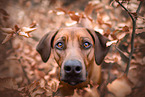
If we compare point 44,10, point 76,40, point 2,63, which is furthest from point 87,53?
point 44,10

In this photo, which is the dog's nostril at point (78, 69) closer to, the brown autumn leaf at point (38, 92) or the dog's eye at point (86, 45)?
the dog's eye at point (86, 45)

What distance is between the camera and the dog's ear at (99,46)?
2.36 m

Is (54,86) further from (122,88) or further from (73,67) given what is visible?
(122,88)

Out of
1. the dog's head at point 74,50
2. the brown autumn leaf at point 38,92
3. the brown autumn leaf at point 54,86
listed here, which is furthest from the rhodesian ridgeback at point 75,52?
the brown autumn leaf at point 38,92

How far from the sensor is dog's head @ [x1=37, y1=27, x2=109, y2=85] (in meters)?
1.86

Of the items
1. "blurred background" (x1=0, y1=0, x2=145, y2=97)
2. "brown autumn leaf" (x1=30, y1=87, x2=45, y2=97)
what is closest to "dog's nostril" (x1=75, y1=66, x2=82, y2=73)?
"blurred background" (x1=0, y1=0, x2=145, y2=97)

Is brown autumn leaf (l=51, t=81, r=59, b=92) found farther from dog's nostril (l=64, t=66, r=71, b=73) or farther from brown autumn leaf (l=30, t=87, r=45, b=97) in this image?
dog's nostril (l=64, t=66, r=71, b=73)

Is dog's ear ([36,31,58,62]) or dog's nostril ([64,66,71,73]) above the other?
dog's ear ([36,31,58,62])

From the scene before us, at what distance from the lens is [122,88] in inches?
82.4

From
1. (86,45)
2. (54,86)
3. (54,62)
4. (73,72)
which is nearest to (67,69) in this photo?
(73,72)

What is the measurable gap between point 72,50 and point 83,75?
17.7 inches

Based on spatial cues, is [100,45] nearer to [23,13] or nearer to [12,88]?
[12,88]

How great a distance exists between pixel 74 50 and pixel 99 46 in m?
A: 0.59

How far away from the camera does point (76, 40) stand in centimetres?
219
